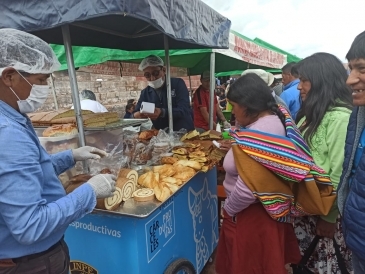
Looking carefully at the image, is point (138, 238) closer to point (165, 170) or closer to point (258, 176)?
point (165, 170)

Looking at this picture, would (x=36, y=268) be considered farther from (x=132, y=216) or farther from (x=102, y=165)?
(x=102, y=165)

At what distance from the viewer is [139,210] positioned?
1.37 meters

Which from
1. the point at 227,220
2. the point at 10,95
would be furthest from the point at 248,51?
the point at 10,95

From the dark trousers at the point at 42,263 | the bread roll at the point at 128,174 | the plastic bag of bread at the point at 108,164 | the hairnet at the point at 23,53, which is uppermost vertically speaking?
the hairnet at the point at 23,53

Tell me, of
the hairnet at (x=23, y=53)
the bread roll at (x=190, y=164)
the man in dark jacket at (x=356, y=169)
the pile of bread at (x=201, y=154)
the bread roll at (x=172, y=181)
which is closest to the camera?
the hairnet at (x=23, y=53)

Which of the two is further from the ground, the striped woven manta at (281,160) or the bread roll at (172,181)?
the striped woven manta at (281,160)

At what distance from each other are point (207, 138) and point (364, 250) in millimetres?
1652

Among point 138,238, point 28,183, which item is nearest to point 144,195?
point 138,238

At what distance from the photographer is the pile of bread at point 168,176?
1569 millimetres

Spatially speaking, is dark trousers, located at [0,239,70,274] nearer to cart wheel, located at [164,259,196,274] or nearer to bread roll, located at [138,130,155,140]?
cart wheel, located at [164,259,196,274]

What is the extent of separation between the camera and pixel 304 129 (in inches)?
67.8

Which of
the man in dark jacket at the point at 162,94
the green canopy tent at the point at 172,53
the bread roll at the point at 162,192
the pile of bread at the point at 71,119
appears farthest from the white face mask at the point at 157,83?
the bread roll at the point at 162,192

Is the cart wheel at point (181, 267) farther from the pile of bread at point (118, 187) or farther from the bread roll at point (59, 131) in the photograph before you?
the bread roll at point (59, 131)

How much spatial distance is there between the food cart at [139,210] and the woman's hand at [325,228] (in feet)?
2.84
